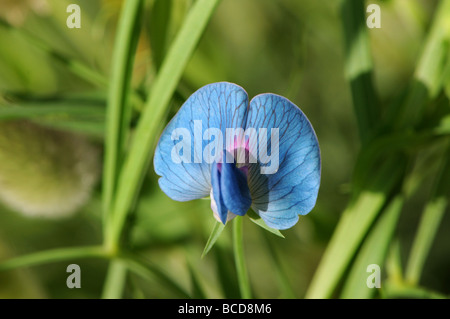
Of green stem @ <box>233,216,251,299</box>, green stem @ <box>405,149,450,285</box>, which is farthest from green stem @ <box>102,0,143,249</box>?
green stem @ <box>405,149,450,285</box>

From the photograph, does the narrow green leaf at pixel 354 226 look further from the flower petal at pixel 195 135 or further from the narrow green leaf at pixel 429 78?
the flower petal at pixel 195 135

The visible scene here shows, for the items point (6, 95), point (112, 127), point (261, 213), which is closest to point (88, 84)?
point (6, 95)

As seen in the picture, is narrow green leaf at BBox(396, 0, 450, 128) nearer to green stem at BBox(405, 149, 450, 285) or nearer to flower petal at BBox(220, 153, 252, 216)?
green stem at BBox(405, 149, 450, 285)

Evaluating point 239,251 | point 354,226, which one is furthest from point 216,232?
point 354,226

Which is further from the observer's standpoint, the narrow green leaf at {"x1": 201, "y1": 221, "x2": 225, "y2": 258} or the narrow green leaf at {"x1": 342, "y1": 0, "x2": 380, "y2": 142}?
the narrow green leaf at {"x1": 342, "y1": 0, "x2": 380, "y2": 142}

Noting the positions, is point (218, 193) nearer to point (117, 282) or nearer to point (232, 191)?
point (232, 191)

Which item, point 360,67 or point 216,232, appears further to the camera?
point 360,67

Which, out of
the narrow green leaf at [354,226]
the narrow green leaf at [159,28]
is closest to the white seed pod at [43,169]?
the narrow green leaf at [159,28]
